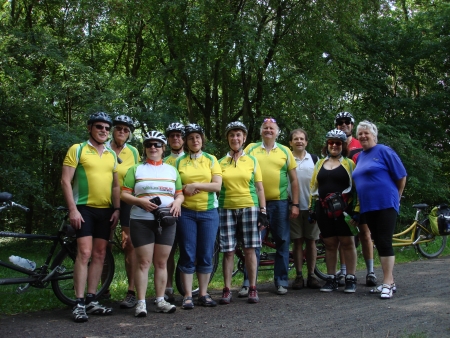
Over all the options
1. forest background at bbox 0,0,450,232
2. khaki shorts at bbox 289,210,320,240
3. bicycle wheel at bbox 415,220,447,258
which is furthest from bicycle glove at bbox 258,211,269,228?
forest background at bbox 0,0,450,232

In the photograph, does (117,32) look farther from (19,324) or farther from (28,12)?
(19,324)

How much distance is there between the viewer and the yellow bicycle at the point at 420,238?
395 inches

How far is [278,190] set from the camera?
6273 millimetres

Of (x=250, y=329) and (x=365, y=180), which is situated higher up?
(x=365, y=180)

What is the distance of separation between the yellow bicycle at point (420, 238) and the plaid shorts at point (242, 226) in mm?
5078

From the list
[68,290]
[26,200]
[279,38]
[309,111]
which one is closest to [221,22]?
[279,38]

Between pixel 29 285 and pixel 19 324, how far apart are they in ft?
1.89

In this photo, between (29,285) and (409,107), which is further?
(409,107)

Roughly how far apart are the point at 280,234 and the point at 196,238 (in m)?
1.23

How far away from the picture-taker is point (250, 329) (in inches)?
186

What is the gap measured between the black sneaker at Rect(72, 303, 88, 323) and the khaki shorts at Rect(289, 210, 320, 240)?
113 inches

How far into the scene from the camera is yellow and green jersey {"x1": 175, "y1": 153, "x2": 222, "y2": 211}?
554 cm

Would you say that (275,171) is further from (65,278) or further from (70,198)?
(65,278)

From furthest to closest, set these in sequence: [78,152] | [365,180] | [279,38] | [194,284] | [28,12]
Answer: [28,12] < [279,38] < [194,284] < [365,180] < [78,152]
